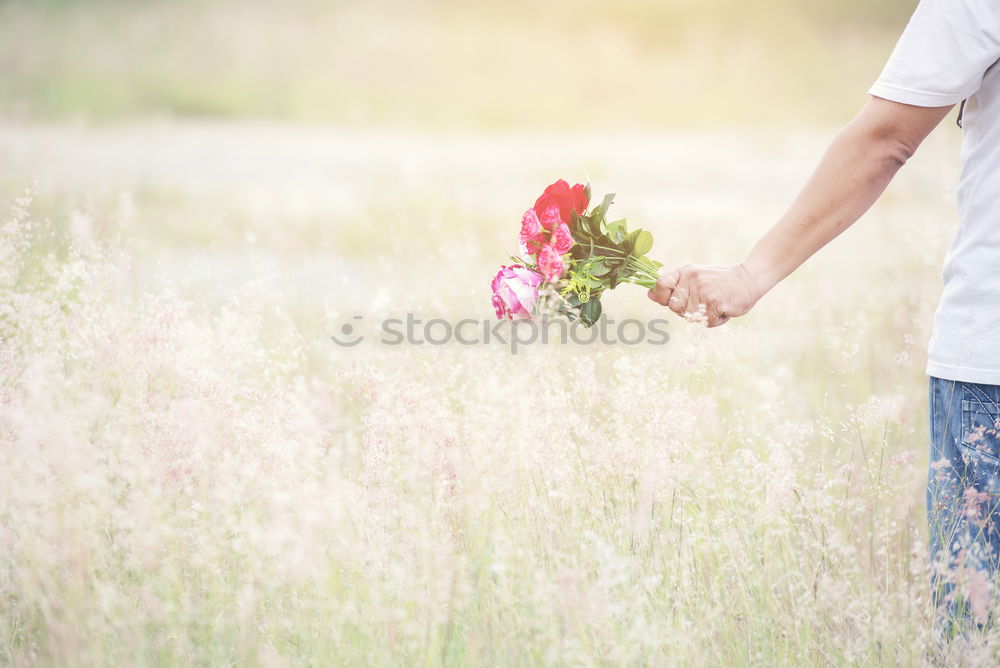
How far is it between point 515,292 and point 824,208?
2.00ft

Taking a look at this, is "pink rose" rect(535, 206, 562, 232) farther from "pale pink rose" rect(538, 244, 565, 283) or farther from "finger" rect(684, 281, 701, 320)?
"finger" rect(684, 281, 701, 320)

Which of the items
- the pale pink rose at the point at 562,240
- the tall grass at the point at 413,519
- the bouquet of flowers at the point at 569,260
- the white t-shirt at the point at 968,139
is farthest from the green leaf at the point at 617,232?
the white t-shirt at the point at 968,139

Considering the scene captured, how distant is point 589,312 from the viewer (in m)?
1.79

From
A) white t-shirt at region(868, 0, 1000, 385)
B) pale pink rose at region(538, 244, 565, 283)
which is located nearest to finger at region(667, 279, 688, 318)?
pale pink rose at region(538, 244, 565, 283)

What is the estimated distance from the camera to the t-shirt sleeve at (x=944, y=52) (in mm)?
1256

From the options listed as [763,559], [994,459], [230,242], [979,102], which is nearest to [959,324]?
[994,459]

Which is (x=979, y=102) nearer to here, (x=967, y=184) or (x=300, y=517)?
(x=967, y=184)

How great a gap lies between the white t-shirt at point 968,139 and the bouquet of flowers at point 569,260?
58cm

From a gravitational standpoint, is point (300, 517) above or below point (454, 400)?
below

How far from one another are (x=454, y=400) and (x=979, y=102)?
1377mm

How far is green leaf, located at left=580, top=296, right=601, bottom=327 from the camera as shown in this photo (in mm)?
1785

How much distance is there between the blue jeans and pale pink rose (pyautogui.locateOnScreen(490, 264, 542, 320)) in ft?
2.52

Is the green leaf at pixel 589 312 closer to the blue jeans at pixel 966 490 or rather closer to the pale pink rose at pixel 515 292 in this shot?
the pale pink rose at pixel 515 292

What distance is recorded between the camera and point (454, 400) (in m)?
2.23
